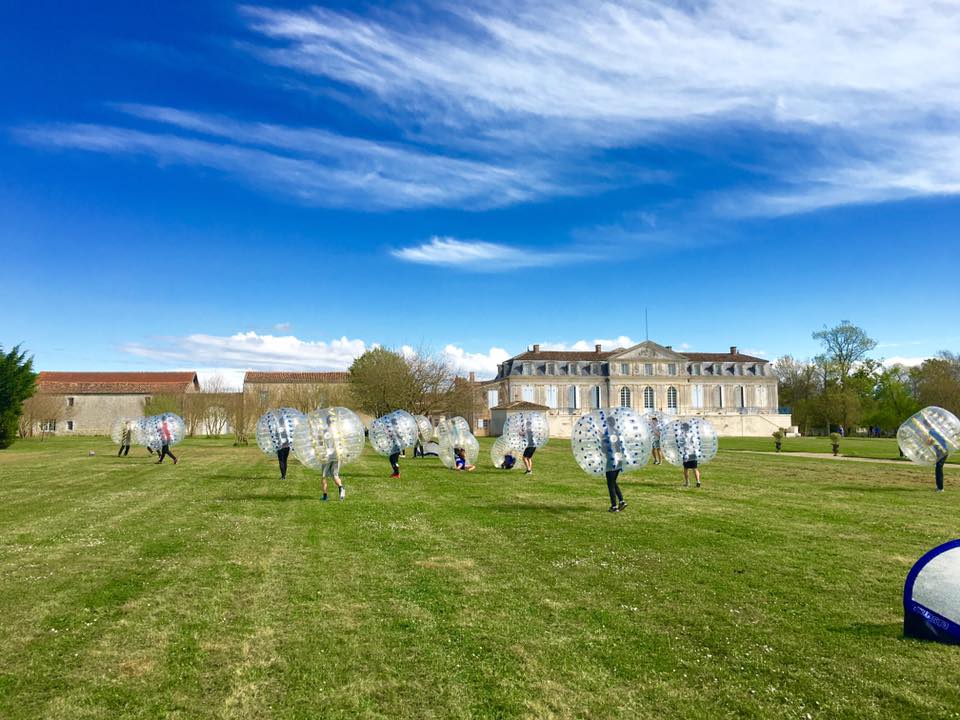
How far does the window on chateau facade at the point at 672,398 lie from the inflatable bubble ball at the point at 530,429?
71.1 m

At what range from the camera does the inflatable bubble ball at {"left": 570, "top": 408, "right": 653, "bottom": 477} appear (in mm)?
14125

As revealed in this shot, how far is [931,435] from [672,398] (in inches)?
2926

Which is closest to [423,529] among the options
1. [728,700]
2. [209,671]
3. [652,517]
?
[652,517]

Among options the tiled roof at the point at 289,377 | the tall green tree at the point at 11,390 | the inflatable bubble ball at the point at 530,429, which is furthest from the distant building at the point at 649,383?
the inflatable bubble ball at the point at 530,429

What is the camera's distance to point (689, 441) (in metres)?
20.2

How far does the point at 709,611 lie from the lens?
7.60 metres

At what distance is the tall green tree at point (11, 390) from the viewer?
46781 mm

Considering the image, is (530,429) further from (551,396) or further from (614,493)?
(551,396)

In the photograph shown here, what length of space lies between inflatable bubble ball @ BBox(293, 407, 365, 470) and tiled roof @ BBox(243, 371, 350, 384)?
72.2m

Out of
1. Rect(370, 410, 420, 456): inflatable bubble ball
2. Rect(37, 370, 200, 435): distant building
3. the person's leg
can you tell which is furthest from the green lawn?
Rect(37, 370, 200, 435): distant building

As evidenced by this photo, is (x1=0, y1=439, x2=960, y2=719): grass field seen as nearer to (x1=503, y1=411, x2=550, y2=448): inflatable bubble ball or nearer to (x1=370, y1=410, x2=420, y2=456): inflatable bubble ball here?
(x1=370, y1=410, x2=420, y2=456): inflatable bubble ball

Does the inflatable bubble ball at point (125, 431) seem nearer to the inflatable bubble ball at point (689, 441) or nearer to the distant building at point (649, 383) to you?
the inflatable bubble ball at point (689, 441)

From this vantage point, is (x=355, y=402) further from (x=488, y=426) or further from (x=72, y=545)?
(x=72, y=545)

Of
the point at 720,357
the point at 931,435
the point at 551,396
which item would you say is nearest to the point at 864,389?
the point at 720,357
